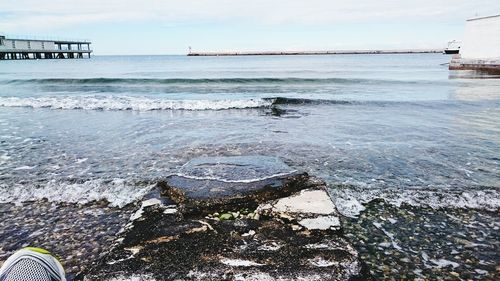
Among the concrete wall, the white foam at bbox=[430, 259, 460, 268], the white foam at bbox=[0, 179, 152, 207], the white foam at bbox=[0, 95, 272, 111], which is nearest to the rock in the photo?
the white foam at bbox=[0, 179, 152, 207]

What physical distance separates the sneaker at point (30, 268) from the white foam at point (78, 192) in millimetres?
2087

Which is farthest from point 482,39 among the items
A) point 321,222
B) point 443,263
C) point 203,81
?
point 321,222

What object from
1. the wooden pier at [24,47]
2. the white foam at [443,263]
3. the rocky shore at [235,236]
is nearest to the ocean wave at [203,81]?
the rocky shore at [235,236]

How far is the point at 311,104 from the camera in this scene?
1567 centimetres

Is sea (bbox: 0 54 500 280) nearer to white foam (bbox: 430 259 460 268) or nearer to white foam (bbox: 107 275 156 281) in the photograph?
white foam (bbox: 430 259 460 268)

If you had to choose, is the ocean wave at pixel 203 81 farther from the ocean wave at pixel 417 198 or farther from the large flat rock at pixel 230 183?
the ocean wave at pixel 417 198

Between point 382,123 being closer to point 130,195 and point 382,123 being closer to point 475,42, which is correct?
point 130,195

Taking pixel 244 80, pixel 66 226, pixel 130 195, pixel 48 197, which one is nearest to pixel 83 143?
pixel 48 197

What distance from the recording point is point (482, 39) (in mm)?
35219

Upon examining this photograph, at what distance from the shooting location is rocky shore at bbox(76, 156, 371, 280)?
2.52 meters

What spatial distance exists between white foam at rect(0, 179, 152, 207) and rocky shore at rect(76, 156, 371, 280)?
2.47 feet

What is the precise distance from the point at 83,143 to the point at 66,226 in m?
4.56

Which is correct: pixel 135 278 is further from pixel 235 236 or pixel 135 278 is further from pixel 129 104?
pixel 129 104

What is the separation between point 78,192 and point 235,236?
3.17 meters
